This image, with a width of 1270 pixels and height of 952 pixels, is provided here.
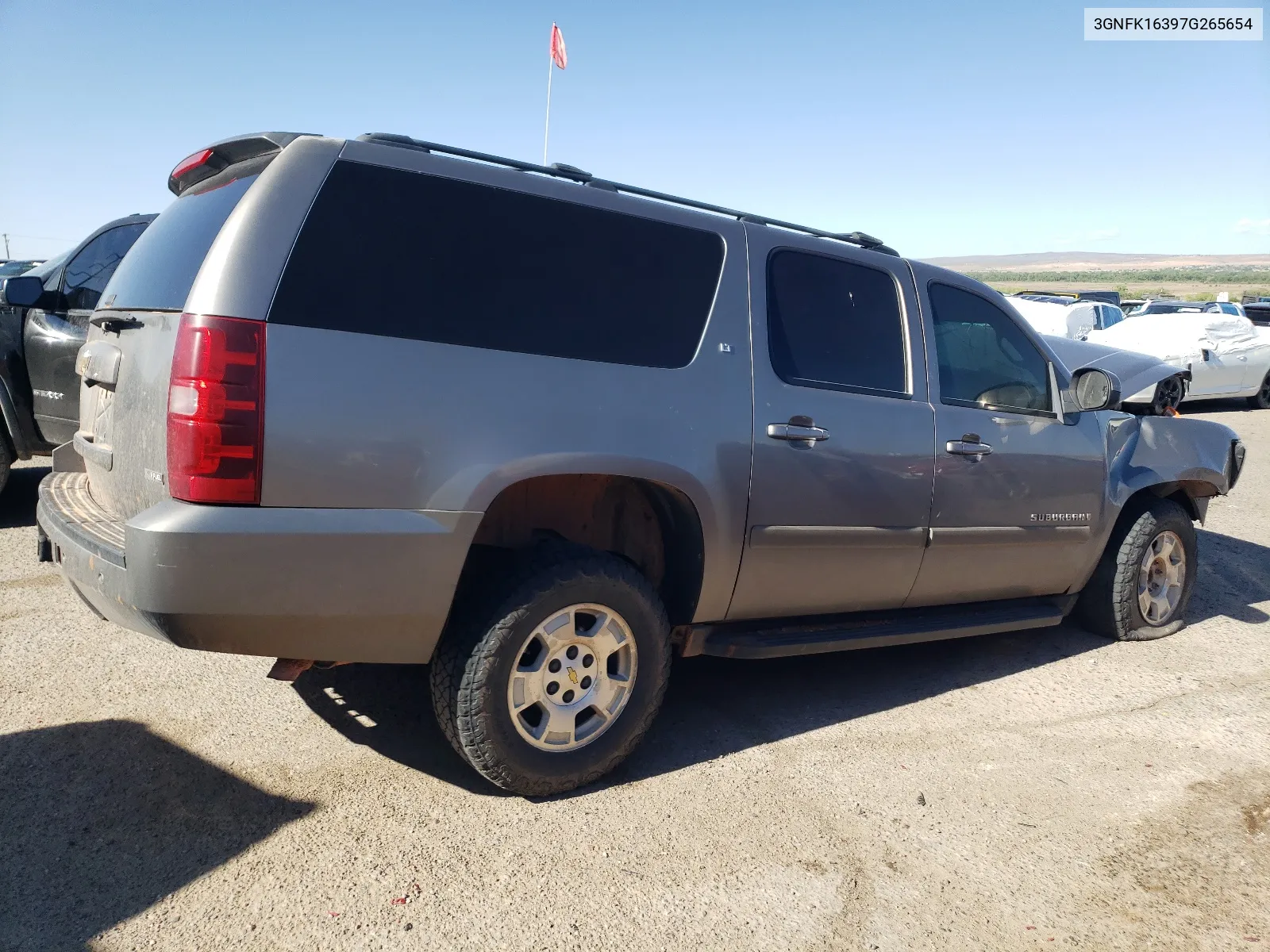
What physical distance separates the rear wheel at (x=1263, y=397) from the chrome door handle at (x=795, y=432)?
1686cm

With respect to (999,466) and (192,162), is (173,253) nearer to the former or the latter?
A: (192,162)

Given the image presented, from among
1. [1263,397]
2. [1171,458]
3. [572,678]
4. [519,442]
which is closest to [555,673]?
[572,678]

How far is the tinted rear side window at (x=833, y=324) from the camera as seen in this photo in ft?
11.8

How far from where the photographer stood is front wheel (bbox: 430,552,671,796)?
292cm

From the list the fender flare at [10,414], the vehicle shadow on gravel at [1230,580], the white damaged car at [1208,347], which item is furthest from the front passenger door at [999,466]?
the white damaged car at [1208,347]

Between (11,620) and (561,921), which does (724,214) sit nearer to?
(561,921)

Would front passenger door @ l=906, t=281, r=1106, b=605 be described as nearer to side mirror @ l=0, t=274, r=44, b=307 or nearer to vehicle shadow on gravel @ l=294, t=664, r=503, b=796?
vehicle shadow on gravel @ l=294, t=664, r=503, b=796

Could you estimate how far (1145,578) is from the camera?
514 centimetres

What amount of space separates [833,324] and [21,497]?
614 cm

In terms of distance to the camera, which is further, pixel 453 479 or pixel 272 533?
pixel 453 479

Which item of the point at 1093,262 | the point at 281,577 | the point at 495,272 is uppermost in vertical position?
the point at 1093,262

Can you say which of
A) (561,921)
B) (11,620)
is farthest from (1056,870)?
(11,620)

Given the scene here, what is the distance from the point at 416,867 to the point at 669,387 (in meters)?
1.69

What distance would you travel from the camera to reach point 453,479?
8.96 feet
